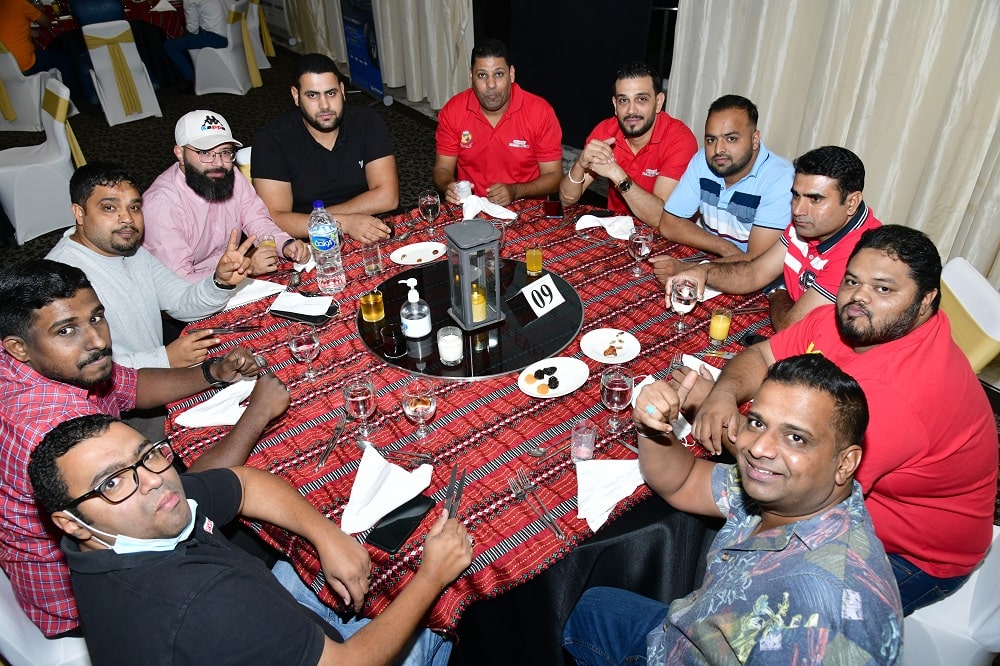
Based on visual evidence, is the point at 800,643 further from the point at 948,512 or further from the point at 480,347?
the point at 480,347

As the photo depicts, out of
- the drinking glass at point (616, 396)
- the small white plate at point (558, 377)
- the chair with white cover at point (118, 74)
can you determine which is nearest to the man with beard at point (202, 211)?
the small white plate at point (558, 377)

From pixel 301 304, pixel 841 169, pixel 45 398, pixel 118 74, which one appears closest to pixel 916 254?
pixel 841 169

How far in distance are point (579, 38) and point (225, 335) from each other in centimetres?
457

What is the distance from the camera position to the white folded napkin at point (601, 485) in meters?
1.78

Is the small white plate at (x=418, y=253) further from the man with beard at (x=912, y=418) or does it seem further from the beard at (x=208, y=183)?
the man with beard at (x=912, y=418)

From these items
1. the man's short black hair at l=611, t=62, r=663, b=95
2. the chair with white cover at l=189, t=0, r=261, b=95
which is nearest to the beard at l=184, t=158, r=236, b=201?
the man's short black hair at l=611, t=62, r=663, b=95

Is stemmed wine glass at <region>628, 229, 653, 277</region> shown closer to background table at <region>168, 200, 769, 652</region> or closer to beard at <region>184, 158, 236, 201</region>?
background table at <region>168, 200, 769, 652</region>

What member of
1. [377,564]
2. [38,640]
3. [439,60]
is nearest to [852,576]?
[377,564]

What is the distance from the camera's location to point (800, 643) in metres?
1.27

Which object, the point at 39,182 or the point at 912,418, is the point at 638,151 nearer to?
the point at 912,418

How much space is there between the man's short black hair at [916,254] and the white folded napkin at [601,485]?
101cm

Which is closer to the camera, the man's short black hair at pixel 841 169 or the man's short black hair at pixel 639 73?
the man's short black hair at pixel 841 169

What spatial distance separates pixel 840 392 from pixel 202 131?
3.10m

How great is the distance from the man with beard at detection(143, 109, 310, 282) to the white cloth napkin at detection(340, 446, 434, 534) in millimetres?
1423
